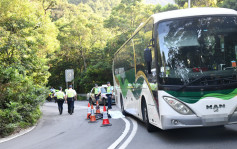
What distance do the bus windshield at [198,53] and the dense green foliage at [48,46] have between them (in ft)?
22.0

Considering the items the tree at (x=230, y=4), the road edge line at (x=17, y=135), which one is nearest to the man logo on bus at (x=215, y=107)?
the road edge line at (x=17, y=135)

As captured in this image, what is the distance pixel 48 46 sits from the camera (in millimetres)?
26594

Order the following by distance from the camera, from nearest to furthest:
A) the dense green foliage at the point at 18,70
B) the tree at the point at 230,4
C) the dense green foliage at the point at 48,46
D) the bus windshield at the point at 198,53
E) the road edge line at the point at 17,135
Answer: the bus windshield at the point at 198,53, the road edge line at the point at 17,135, the dense green foliage at the point at 18,70, the dense green foliage at the point at 48,46, the tree at the point at 230,4

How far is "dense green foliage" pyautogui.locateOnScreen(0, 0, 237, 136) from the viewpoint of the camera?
1307 centimetres

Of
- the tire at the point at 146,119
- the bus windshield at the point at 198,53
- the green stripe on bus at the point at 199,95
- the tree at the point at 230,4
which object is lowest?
the tire at the point at 146,119

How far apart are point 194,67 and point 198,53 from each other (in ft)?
1.24

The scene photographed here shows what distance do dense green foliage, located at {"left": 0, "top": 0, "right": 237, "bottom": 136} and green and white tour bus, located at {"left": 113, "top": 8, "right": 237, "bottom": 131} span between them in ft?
21.2

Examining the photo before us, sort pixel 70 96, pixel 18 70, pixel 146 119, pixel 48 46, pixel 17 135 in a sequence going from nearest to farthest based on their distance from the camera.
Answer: pixel 146 119, pixel 17 135, pixel 18 70, pixel 70 96, pixel 48 46

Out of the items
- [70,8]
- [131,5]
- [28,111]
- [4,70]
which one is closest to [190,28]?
[4,70]

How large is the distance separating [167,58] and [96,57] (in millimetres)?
36832

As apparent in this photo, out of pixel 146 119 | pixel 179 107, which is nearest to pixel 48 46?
pixel 146 119

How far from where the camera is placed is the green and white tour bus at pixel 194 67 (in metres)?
7.14

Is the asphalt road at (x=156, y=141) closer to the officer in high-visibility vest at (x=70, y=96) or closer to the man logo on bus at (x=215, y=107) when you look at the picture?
the man logo on bus at (x=215, y=107)

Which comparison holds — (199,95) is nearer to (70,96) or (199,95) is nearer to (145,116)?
(145,116)
